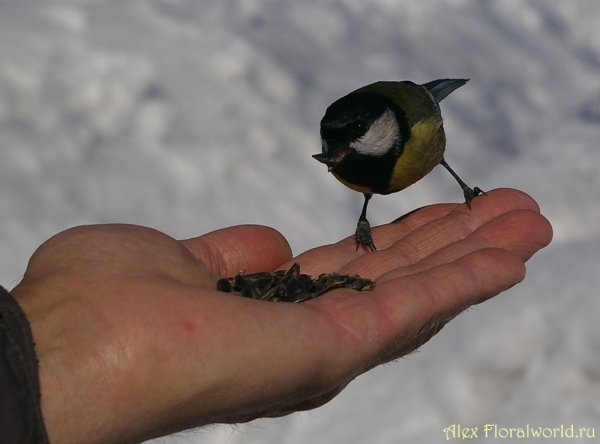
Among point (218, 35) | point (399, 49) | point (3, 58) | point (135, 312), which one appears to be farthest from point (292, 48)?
point (135, 312)

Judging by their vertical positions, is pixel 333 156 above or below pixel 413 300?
above

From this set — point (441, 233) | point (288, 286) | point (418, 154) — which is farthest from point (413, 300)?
point (418, 154)

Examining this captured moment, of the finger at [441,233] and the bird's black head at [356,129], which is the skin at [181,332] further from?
the bird's black head at [356,129]

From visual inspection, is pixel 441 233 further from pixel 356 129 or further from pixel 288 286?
pixel 288 286

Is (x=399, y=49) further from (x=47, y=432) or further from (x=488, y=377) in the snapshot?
(x=47, y=432)

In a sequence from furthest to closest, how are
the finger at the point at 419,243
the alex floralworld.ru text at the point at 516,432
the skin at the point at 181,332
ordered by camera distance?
the alex floralworld.ru text at the point at 516,432 < the finger at the point at 419,243 < the skin at the point at 181,332

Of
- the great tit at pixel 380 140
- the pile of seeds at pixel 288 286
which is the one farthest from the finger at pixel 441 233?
the pile of seeds at pixel 288 286
